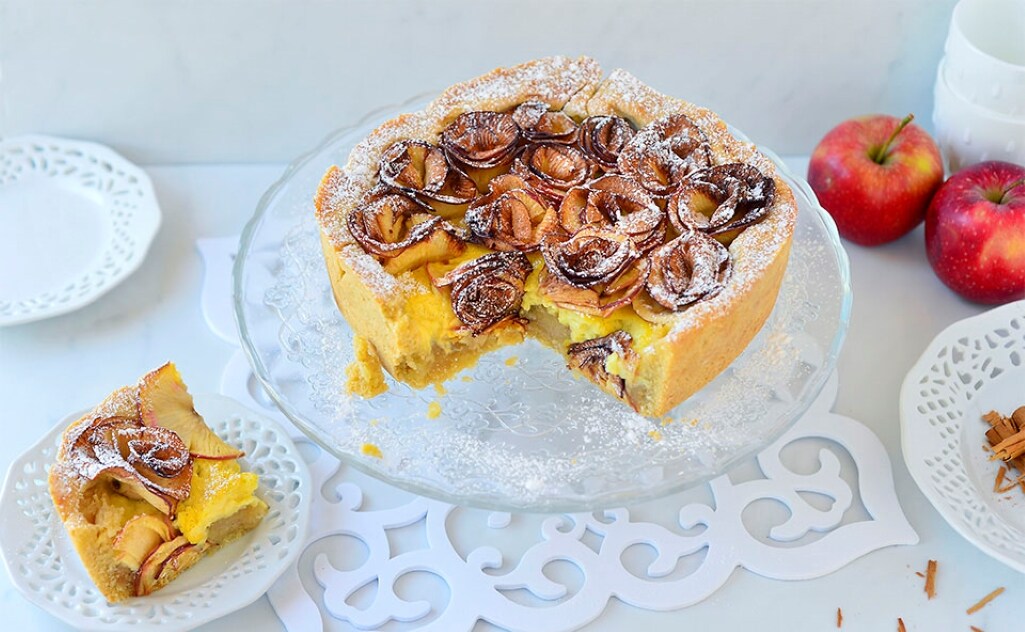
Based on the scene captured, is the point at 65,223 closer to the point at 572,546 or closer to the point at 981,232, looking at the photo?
the point at 572,546

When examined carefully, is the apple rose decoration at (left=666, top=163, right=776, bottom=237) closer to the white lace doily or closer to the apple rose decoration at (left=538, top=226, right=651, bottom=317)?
the apple rose decoration at (left=538, top=226, right=651, bottom=317)

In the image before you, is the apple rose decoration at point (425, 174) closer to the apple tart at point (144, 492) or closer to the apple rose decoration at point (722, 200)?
the apple rose decoration at point (722, 200)

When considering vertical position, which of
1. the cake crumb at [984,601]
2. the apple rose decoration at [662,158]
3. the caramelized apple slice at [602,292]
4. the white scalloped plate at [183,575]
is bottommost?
the cake crumb at [984,601]

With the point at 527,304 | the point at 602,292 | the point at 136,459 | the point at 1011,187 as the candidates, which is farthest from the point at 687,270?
the point at 136,459

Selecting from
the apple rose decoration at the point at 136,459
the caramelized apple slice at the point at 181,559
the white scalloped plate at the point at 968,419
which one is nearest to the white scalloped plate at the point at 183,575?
the caramelized apple slice at the point at 181,559

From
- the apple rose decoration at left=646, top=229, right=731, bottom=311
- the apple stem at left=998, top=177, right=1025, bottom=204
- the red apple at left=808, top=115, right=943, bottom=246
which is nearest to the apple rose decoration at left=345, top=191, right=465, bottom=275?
the apple rose decoration at left=646, top=229, right=731, bottom=311

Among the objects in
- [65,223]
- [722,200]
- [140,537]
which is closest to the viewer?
[140,537]
